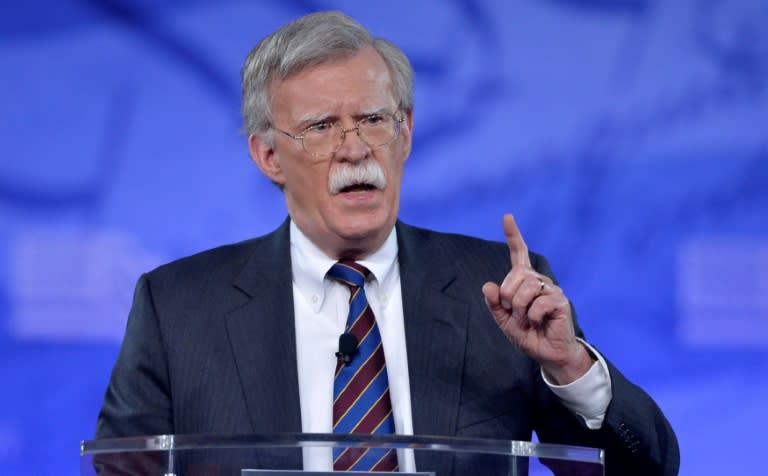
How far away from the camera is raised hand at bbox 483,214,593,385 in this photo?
1793 mm

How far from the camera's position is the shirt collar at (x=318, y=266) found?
2.25 metres

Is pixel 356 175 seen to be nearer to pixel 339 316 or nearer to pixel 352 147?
pixel 352 147

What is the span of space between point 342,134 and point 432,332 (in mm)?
413

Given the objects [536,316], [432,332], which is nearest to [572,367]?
[536,316]

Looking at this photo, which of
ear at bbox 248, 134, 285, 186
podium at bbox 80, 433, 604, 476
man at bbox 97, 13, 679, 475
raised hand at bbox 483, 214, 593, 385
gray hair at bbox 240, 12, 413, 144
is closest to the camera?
podium at bbox 80, 433, 604, 476

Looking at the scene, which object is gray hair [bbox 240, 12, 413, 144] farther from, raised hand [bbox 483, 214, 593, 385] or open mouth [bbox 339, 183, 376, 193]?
raised hand [bbox 483, 214, 593, 385]

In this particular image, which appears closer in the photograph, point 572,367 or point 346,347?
point 572,367

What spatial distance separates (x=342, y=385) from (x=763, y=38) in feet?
5.21

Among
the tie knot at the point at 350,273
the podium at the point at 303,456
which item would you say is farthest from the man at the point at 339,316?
the podium at the point at 303,456

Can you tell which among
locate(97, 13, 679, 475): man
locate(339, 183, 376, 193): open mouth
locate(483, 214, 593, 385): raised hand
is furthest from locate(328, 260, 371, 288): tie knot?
locate(483, 214, 593, 385): raised hand

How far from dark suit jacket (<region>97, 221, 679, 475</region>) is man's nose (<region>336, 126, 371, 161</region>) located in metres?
0.25

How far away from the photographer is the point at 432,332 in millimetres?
2172

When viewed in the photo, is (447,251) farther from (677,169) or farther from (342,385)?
(677,169)

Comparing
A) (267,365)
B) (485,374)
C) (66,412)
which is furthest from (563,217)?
(66,412)
